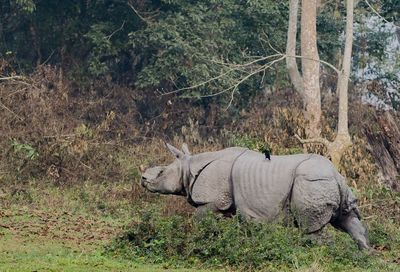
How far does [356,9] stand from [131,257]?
912 inches

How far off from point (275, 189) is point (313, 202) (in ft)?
1.94

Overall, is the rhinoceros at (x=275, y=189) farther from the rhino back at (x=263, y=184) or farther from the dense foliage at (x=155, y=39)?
the dense foliage at (x=155, y=39)

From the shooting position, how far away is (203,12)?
31.1 meters

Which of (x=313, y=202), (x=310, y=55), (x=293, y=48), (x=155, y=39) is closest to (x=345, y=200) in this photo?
(x=313, y=202)

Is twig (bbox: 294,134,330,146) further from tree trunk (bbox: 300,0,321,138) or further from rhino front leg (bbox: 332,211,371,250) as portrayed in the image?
rhino front leg (bbox: 332,211,371,250)

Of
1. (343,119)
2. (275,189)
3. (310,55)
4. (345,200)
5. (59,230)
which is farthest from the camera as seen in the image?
(310,55)

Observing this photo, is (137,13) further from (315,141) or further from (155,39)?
(315,141)

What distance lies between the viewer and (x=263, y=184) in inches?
581

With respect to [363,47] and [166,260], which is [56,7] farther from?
[166,260]

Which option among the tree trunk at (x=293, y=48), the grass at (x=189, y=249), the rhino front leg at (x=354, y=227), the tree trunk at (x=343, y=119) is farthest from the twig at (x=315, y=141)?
the rhino front leg at (x=354, y=227)

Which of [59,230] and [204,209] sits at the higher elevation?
[204,209]

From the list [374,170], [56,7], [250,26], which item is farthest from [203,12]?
[374,170]

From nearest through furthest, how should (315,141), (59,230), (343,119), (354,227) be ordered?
1. (354,227)
2. (59,230)
3. (315,141)
4. (343,119)

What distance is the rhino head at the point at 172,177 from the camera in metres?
15.7
